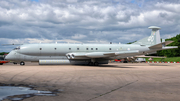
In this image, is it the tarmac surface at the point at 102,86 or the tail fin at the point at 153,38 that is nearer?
the tarmac surface at the point at 102,86

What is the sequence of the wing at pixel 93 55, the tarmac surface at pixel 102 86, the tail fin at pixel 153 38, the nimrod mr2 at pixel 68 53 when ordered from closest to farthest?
the tarmac surface at pixel 102 86 < the wing at pixel 93 55 < the nimrod mr2 at pixel 68 53 < the tail fin at pixel 153 38

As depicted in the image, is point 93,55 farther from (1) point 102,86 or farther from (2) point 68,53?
(1) point 102,86

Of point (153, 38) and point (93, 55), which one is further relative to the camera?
point (153, 38)

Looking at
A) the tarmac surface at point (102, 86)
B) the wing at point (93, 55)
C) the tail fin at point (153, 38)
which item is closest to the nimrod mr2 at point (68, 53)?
the wing at point (93, 55)

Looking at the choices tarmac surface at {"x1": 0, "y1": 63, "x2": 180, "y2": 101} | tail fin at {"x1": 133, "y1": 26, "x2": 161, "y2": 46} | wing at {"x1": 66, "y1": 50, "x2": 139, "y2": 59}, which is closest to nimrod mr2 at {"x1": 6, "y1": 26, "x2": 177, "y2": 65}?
wing at {"x1": 66, "y1": 50, "x2": 139, "y2": 59}

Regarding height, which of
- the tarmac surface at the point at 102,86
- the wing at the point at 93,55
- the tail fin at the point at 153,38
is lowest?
the tarmac surface at the point at 102,86

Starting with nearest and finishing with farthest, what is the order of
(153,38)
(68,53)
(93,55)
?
(93,55), (68,53), (153,38)

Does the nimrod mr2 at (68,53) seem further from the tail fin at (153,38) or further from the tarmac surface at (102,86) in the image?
the tarmac surface at (102,86)

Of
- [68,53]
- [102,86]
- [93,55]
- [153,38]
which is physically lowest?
[102,86]

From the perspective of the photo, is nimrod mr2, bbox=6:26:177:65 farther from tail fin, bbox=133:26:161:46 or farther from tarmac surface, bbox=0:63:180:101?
tarmac surface, bbox=0:63:180:101

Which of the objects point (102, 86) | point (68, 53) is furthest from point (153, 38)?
point (102, 86)

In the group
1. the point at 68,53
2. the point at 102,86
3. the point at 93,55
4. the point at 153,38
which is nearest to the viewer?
the point at 102,86

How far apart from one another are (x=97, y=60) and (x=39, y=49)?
9.33m

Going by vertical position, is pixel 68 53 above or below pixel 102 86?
above
